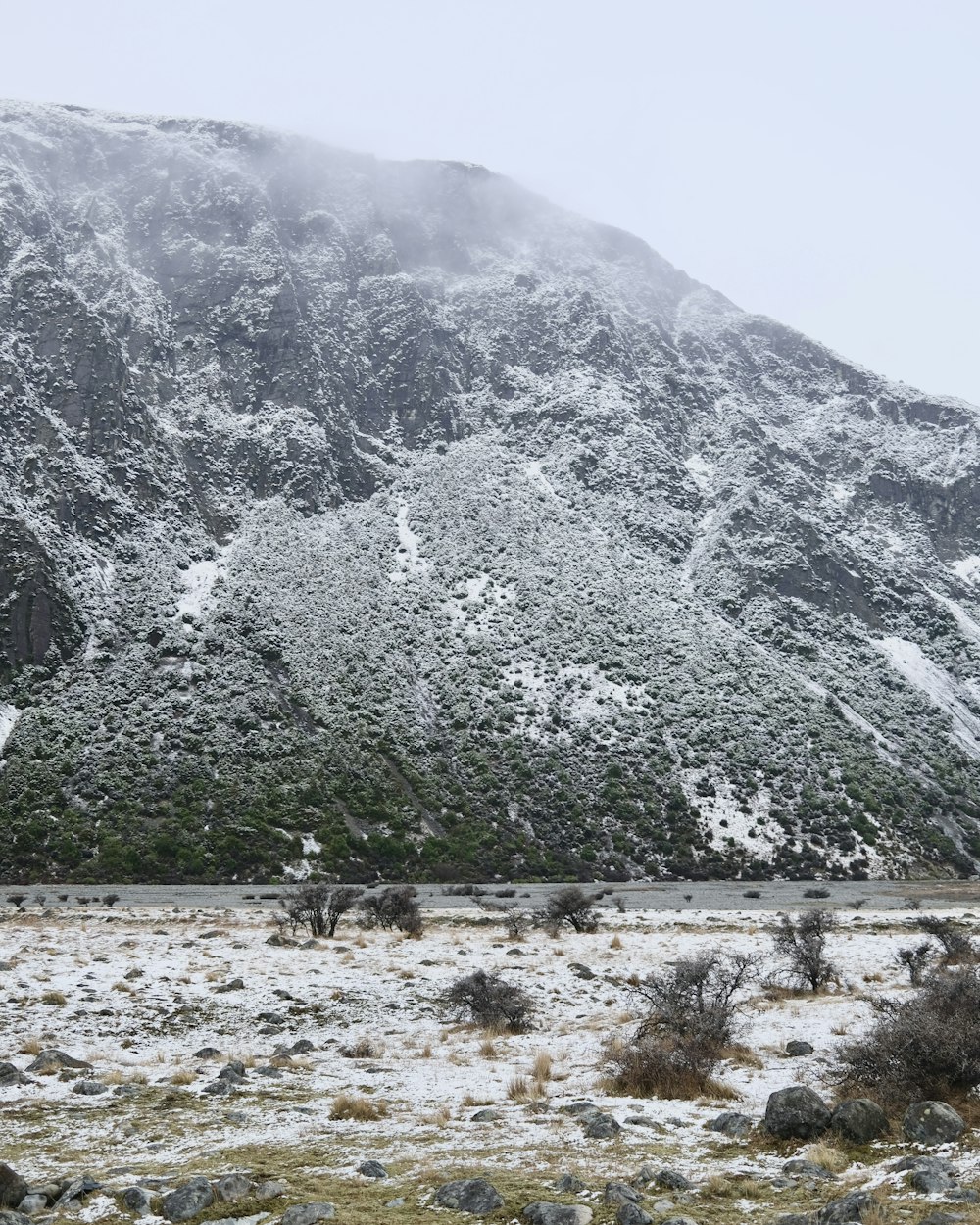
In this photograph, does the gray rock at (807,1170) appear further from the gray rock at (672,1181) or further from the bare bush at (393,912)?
the bare bush at (393,912)

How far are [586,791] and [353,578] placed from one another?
131 feet

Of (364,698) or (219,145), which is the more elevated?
(219,145)

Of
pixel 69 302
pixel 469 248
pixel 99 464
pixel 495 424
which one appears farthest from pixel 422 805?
pixel 469 248

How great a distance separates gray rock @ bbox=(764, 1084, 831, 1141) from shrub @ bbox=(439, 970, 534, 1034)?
7.04m

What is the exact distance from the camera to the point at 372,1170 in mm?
7781

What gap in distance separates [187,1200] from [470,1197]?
2.33 meters

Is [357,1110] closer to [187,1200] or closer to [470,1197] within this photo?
[187,1200]

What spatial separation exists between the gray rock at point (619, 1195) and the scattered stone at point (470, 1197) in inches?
33.6

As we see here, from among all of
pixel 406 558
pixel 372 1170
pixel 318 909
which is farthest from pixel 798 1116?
pixel 406 558

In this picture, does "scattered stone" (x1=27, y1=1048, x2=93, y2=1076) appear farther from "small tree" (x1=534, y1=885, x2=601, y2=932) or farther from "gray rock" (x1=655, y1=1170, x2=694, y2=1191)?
"small tree" (x1=534, y1=885, x2=601, y2=932)

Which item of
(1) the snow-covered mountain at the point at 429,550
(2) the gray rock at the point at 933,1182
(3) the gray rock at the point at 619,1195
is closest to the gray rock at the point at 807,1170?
(2) the gray rock at the point at 933,1182

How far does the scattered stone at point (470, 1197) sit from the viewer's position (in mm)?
6703

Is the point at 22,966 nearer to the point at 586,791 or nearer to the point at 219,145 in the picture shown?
the point at 586,791

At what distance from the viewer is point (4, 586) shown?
8012 centimetres
